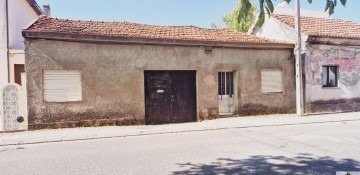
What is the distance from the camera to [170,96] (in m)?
12.7

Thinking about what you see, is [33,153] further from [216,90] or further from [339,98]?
[339,98]

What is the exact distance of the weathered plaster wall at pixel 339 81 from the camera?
14.6 m

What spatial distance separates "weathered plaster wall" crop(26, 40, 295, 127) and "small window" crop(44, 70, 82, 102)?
19 centimetres

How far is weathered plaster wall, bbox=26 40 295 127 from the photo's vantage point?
35.5 feet

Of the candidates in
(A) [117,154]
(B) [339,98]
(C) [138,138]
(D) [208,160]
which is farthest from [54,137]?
(B) [339,98]

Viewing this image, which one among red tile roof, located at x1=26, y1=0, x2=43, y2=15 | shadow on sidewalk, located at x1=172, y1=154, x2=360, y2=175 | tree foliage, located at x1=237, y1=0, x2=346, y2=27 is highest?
red tile roof, located at x1=26, y1=0, x2=43, y2=15

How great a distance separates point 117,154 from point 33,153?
228 cm

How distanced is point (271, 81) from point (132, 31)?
713 cm

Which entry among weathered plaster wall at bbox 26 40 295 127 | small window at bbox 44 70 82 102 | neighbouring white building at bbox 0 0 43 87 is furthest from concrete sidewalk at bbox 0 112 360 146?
neighbouring white building at bbox 0 0 43 87

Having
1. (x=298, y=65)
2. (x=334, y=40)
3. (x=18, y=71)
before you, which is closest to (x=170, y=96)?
(x=298, y=65)

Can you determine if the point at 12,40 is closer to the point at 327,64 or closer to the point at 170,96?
the point at 170,96

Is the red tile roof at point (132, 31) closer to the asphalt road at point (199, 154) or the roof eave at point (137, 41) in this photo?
the roof eave at point (137, 41)

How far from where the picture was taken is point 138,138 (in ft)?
30.9

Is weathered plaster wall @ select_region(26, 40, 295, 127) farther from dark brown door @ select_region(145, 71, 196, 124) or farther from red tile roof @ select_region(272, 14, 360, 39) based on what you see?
red tile roof @ select_region(272, 14, 360, 39)
